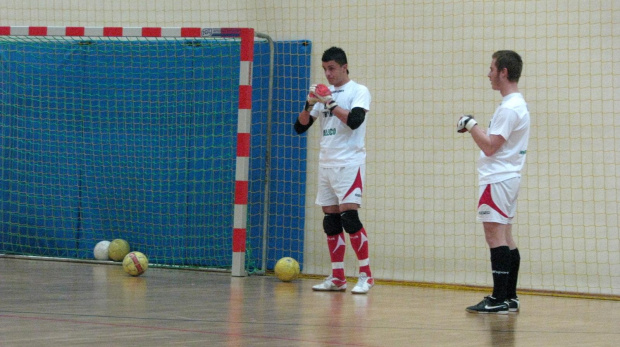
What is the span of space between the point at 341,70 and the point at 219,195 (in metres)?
2.53

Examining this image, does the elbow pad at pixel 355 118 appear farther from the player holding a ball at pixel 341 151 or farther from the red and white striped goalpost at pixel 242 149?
the red and white striped goalpost at pixel 242 149

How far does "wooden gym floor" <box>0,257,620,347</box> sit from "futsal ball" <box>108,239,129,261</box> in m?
0.94

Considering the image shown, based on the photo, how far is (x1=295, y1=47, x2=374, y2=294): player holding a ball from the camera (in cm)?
784

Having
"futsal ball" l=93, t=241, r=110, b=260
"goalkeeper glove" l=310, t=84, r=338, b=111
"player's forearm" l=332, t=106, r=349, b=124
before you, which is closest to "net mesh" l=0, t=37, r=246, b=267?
"futsal ball" l=93, t=241, r=110, b=260

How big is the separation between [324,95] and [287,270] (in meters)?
1.84

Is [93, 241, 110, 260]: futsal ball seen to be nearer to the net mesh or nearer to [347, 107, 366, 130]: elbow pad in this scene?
the net mesh

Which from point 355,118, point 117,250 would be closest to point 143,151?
point 117,250

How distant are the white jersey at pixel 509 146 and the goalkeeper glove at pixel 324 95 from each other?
4.87ft

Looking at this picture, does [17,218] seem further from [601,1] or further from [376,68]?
[601,1]

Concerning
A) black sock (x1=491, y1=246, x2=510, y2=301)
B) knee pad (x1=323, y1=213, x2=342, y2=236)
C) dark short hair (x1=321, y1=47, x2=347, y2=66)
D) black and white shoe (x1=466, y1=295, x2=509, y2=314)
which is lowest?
black and white shoe (x1=466, y1=295, x2=509, y2=314)

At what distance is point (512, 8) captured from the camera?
881cm

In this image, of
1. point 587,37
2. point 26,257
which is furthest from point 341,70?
point 26,257

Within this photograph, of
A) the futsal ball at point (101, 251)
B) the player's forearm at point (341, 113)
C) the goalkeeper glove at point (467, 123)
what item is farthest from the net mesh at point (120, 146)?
the goalkeeper glove at point (467, 123)

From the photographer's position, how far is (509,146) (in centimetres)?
668
